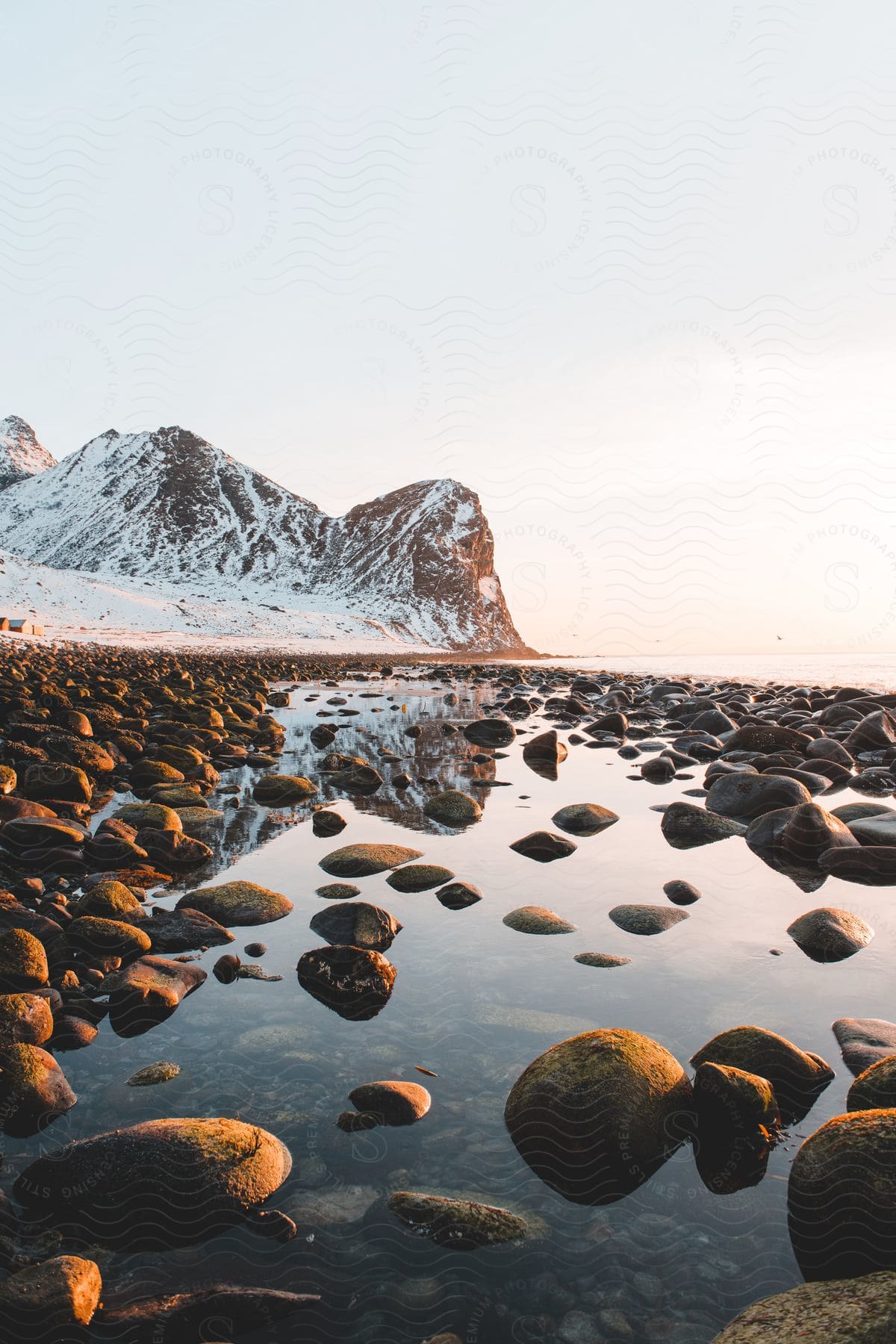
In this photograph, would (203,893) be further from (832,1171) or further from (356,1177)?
(832,1171)

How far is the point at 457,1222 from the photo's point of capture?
3297mm

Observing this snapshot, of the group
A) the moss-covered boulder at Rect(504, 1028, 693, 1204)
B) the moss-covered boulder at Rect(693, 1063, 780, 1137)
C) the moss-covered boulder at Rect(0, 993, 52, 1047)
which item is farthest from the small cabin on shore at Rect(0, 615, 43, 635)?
the moss-covered boulder at Rect(693, 1063, 780, 1137)

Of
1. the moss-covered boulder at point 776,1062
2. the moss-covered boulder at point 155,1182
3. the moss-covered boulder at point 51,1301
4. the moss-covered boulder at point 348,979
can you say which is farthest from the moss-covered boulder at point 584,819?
the moss-covered boulder at point 51,1301

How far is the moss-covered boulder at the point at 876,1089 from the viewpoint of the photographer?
381 cm

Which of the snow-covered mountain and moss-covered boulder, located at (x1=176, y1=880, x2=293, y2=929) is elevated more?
the snow-covered mountain

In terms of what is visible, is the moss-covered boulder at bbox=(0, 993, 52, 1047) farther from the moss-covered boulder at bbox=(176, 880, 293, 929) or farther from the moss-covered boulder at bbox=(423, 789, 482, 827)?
the moss-covered boulder at bbox=(423, 789, 482, 827)

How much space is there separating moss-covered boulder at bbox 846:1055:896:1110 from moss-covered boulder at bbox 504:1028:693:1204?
0.88m

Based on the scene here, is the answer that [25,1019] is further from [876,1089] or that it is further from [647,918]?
[647,918]

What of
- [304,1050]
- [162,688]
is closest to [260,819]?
[304,1050]

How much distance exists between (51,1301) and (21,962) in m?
2.80

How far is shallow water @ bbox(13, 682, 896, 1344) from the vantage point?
9.81 ft

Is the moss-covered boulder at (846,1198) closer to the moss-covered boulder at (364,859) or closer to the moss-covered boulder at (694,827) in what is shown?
the moss-covered boulder at (364,859)

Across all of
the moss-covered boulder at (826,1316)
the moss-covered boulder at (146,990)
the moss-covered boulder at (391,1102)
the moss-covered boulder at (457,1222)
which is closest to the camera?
the moss-covered boulder at (826,1316)

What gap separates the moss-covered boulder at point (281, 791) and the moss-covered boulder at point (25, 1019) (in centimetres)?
675
